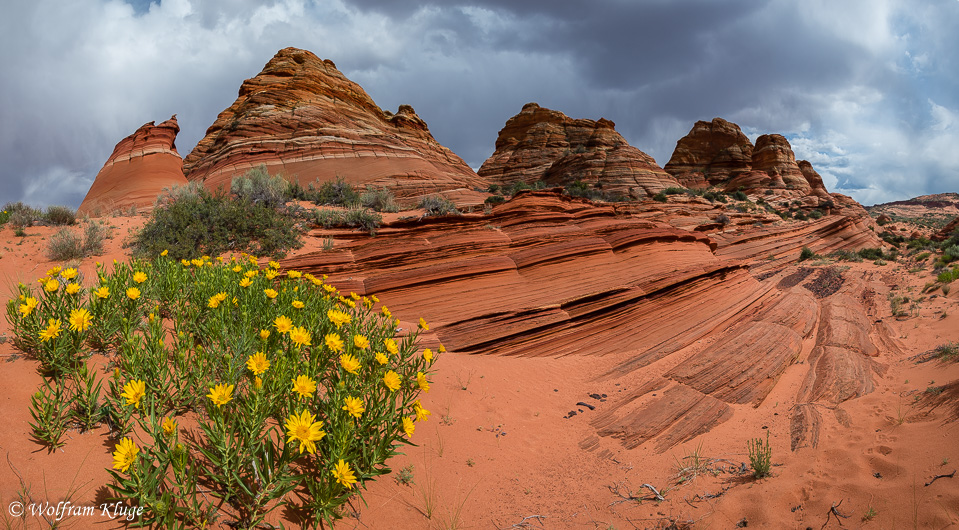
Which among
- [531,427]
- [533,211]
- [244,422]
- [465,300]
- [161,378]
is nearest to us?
[244,422]

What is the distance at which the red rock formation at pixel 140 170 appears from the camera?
21188 mm

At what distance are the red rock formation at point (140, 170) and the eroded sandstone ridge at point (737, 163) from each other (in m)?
52.5

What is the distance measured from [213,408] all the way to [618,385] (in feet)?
17.6

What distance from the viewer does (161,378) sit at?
101 inches

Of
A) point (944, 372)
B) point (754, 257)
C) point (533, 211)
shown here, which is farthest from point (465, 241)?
point (754, 257)

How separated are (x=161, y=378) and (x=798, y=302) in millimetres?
11704

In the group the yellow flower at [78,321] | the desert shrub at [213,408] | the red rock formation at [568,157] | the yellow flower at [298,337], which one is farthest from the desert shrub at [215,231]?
the red rock formation at [568,157]

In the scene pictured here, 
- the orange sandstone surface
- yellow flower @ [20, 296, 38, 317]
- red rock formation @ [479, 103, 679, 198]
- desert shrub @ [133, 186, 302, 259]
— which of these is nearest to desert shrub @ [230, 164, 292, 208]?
desert shrub @ [133, 186, 302, 259]

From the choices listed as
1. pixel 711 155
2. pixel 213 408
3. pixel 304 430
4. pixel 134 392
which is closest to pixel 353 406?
pixel 304 430

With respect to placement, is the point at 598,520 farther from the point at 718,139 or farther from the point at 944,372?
the point at 718,139

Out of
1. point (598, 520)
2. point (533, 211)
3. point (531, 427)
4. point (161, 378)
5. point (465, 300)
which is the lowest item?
point (598, 520)

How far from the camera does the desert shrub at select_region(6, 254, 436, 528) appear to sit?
202cm

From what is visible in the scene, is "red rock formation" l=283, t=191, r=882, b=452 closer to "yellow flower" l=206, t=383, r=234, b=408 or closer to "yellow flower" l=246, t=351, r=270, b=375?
"yellow flower" l=246, t=351, r=270, b=375

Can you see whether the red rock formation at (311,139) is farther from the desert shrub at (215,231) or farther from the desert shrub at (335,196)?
the desert shrub at (215,231)
